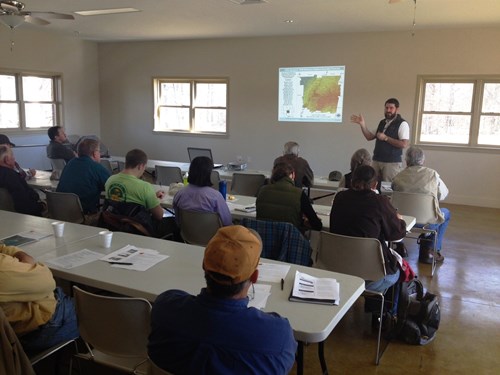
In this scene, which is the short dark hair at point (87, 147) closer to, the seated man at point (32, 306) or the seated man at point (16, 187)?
the seated man at point (16, 187)

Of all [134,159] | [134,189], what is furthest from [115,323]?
[134,159]

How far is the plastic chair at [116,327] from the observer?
69.7 inches

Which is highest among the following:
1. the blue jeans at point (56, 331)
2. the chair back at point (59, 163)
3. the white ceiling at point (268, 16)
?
the white ceiling at point (268, 16)

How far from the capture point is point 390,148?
5.81 m

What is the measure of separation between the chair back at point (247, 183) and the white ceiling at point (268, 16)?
2285mm

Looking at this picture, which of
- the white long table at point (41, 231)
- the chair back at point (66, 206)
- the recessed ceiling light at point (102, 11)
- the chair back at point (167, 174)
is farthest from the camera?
the recessed ceiling light at point (102, 11)

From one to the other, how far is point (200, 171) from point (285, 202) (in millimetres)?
669

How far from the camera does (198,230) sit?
3.44 m

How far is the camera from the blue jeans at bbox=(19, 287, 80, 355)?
1998mm

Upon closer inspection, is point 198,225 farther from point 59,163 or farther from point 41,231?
point 59,163

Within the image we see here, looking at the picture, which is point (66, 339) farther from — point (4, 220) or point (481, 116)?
point (481, 116)

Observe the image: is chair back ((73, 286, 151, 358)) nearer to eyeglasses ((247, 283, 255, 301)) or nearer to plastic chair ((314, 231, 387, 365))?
eyeglasses ((247, 283, 255, 301))

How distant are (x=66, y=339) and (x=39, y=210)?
98.7 inches

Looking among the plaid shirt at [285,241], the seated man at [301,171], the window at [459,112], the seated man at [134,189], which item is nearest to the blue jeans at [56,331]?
the plaid shirt at [285,241]
